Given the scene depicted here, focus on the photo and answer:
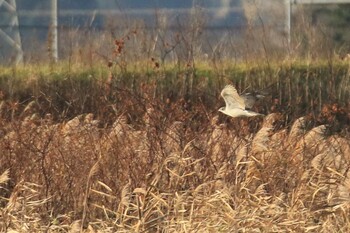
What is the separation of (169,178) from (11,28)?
404 inches

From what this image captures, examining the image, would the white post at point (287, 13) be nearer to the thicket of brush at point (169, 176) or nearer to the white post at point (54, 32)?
the white post at point (54, 32)

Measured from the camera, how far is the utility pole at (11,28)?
1709cm

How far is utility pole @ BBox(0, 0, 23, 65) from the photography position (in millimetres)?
17094

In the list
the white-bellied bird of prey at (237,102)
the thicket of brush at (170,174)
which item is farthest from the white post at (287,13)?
the white-bellied bird of prey at (237,102)

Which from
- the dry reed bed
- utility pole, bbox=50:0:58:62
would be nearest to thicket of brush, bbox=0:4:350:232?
the dry reed bed

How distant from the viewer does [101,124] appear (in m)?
10.3

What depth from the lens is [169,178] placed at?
7.73m

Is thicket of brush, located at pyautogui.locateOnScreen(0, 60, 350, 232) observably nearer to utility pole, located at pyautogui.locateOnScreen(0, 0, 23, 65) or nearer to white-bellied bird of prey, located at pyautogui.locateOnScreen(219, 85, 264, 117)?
white-bellied bird of prey, located at pyautogui.locateOnScreen(219, 85, 264, 117)

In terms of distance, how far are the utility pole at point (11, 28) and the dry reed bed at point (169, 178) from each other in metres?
8.33

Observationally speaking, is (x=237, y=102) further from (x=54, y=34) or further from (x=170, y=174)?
(x=54, y=34)

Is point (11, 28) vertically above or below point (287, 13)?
below

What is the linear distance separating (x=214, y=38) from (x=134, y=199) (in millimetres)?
9165

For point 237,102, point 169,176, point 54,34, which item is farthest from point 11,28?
point 237,102

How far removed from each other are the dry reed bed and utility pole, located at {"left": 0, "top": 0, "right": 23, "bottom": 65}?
8329mm
